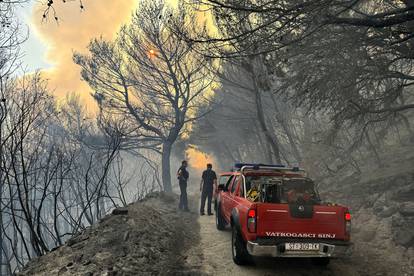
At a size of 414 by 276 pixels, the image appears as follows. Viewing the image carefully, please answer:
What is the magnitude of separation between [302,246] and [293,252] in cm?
18

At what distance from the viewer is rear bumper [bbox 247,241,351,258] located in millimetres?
5344

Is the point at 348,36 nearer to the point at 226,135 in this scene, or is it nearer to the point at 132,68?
the point at 132,68

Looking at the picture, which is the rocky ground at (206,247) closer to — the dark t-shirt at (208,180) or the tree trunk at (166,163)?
the dark t-shirt at (208,180)

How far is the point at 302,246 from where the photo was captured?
5.46 m

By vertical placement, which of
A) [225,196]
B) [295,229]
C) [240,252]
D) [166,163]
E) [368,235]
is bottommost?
[368,235]

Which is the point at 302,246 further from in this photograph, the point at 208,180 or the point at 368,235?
the point at 208,180

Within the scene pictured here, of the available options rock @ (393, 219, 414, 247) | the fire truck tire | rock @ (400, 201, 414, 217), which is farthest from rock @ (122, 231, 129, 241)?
rock @ (400, 201, 414, 217)

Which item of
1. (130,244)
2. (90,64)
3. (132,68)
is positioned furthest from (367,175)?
(90,64)

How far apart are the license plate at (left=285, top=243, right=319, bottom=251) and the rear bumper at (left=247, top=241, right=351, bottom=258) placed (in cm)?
5

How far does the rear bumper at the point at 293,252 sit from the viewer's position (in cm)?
534

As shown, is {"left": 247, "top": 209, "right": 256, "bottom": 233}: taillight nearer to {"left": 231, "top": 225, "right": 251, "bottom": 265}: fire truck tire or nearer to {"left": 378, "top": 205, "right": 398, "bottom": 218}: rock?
{"left": 231, "top": 225, "right": 251, "bottom": 265}: fire truck tire

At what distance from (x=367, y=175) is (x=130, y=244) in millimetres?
10283

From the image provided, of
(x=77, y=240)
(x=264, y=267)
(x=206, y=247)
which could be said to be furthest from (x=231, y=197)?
(x=77, y=240)

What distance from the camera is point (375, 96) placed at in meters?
10.7
